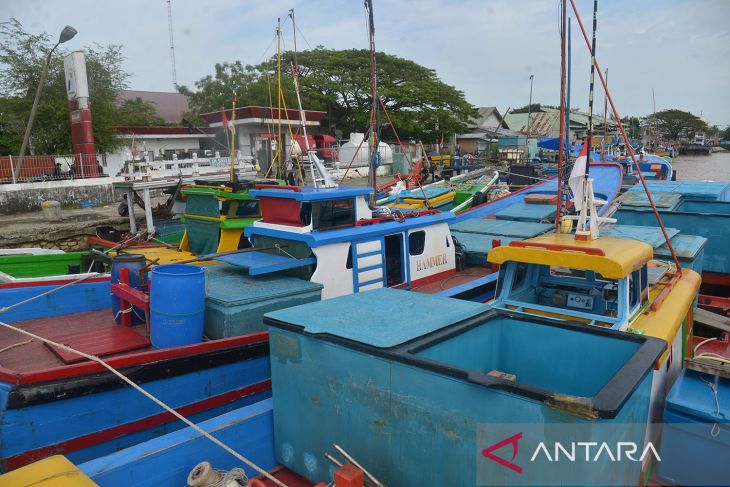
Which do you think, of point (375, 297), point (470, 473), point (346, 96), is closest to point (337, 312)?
point (375, 297)

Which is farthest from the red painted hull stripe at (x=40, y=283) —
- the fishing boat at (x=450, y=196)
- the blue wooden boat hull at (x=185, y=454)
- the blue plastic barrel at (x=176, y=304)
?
the fishing boat at (x=450, y=196)

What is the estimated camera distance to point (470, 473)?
2988mm

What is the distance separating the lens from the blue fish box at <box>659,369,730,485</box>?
3689 mm

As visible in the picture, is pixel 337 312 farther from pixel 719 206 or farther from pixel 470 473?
pixel 719 206

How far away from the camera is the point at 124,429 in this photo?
488cm

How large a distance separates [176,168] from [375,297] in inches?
484

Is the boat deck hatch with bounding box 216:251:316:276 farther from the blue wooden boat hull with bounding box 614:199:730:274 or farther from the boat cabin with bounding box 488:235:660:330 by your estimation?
the blue wooden boat hull with bounding box 614:199:730:274

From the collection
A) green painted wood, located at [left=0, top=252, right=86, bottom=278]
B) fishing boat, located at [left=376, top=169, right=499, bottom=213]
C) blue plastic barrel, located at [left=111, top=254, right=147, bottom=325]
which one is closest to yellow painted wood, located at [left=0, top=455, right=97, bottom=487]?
blue plastic barrel, located at [left=111, top=254, right=147, bottom=325]

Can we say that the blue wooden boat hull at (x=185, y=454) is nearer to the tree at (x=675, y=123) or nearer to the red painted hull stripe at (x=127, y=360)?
the red painted hull stripe at (x=127, y=360)

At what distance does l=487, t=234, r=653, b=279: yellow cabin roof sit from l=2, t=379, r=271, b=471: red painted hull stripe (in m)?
3.19

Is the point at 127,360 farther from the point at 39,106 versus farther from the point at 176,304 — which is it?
the point at 39,106

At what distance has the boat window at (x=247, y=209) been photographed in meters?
8.48

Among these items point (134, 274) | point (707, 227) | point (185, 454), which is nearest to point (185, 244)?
point (134, 274)

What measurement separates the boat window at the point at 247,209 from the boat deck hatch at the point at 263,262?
1824 millimetres
